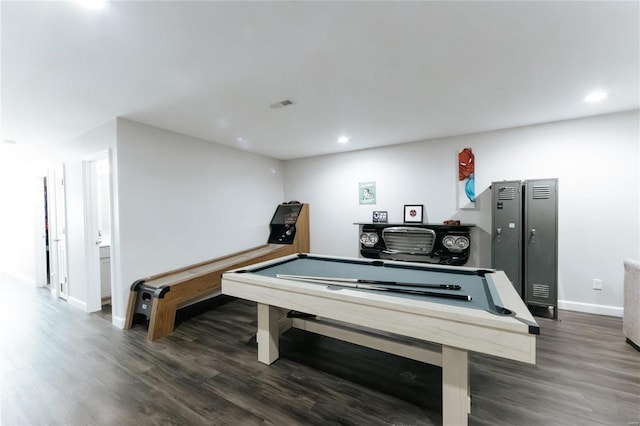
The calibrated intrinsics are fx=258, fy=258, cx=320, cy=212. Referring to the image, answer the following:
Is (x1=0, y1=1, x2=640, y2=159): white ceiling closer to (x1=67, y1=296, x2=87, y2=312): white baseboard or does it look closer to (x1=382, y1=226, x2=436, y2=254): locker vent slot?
(x1=382, y1=226, x2=436, y2=254): locker vent slot

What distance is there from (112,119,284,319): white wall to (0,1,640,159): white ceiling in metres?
0.41

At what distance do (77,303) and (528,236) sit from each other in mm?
6407

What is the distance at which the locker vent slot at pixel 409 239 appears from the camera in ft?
13.0

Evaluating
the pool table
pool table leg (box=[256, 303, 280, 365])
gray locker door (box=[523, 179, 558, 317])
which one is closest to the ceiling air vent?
the pool table

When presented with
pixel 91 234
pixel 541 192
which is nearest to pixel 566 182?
pixel 541 192

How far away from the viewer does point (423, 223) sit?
163 inches

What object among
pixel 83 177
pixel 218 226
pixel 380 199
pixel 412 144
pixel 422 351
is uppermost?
pixel 412 144

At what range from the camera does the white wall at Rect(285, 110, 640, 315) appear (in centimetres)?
313

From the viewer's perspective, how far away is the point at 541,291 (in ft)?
10.7

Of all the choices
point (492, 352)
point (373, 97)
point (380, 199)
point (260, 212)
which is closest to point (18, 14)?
point (373, 97)

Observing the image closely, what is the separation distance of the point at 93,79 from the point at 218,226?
2.54 metres

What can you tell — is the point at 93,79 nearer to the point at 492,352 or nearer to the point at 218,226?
the point at 218,226

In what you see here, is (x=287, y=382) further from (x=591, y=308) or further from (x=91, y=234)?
(x=591, y=308)

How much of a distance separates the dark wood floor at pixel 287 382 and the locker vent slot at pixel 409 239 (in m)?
1.67
